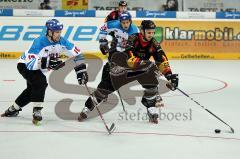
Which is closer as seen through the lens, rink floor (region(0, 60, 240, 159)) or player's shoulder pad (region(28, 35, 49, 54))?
rink floor (region(0, 60, 240, 159))

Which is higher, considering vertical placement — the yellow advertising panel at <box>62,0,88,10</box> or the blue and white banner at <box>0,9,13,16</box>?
the yellow advertising panel at <box>62,0,88,10</box>

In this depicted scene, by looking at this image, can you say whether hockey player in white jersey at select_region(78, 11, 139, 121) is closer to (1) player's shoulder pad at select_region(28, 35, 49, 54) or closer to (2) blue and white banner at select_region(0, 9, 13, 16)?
(1) player's shoulder pad at select_region(28, 35, 49, 54)

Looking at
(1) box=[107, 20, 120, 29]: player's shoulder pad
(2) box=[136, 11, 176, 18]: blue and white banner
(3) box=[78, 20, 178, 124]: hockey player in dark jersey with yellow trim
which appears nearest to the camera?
(3) box=[78, 20, 178, 124]: hockey player in dark jersey with yellow trim

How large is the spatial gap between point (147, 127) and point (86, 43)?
22.8ft

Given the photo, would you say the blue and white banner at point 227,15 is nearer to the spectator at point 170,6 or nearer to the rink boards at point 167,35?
the rink boards at point 167,35

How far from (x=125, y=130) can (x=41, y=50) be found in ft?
4.56

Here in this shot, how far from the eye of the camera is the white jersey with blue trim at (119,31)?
6.63 metres

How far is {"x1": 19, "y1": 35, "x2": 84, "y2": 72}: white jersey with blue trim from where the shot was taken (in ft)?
17.4

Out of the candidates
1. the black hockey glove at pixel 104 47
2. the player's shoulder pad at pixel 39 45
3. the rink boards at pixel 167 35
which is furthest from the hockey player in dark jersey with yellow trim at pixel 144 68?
the rink boards at pixel 167 35

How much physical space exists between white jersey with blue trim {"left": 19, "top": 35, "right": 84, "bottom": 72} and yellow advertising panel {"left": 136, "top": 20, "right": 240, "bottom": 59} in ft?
22.9

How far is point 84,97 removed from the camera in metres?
7.27

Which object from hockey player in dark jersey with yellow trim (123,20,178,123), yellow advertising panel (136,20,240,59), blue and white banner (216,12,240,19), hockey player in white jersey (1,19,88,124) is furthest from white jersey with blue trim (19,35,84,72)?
blue and white banner (216,12,240,19)

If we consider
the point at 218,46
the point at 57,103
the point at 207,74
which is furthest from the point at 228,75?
the point at 57,103

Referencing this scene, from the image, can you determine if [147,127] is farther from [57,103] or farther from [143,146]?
[57,103]
